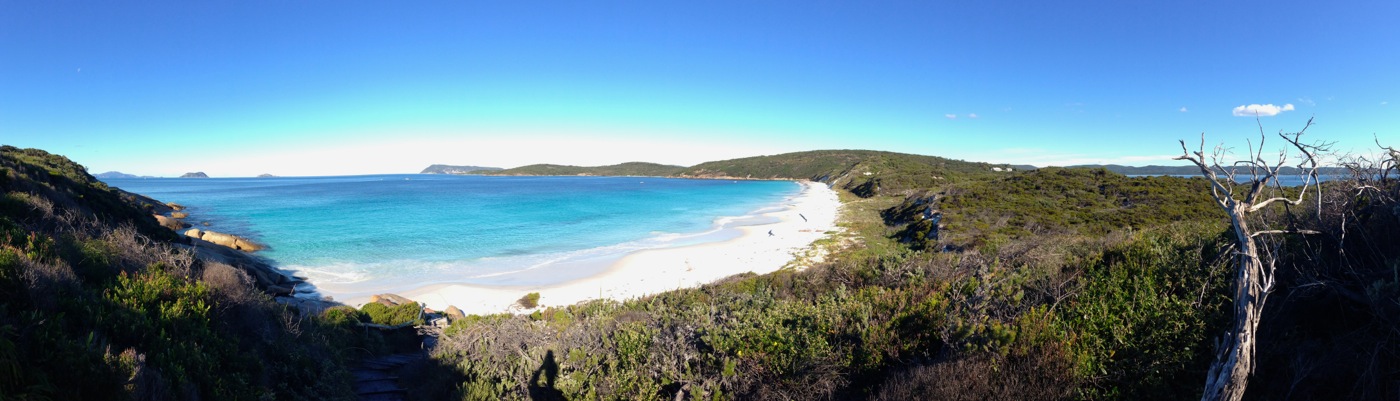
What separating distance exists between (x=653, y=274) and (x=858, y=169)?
71836mm

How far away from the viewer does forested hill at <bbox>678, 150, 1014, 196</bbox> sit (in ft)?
183

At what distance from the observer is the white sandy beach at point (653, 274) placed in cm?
1549

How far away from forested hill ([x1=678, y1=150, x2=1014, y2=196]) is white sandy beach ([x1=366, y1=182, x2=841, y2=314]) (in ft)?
97.5

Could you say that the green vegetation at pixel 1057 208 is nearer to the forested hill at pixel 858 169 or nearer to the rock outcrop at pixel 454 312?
the rock outcrop at pixel 454 312

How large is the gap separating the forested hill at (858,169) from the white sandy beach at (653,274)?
2971 cm

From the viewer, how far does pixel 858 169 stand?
3324 inches

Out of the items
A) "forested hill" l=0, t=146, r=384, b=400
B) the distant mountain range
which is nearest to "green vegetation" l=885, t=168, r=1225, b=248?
"forested hill" l=0, t=146, r=384, b=400

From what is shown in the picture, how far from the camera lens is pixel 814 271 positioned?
9.57 meters

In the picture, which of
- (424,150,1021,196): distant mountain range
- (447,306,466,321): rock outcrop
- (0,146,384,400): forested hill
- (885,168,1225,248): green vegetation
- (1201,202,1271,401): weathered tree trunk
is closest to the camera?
(1201,202,1271,401): weathered tree trunk

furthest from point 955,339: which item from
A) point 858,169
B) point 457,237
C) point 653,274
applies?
point 858,169

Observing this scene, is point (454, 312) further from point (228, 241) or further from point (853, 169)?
point (853, 169)

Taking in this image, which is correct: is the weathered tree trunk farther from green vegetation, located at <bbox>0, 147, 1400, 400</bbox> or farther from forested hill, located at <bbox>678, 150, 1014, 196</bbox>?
forested hill, located at <bbox>678, 150, 1014, 196</bbox>

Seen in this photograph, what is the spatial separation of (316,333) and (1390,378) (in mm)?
11066

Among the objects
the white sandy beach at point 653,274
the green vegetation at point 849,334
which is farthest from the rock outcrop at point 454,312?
the green vegetation at point 849,334
